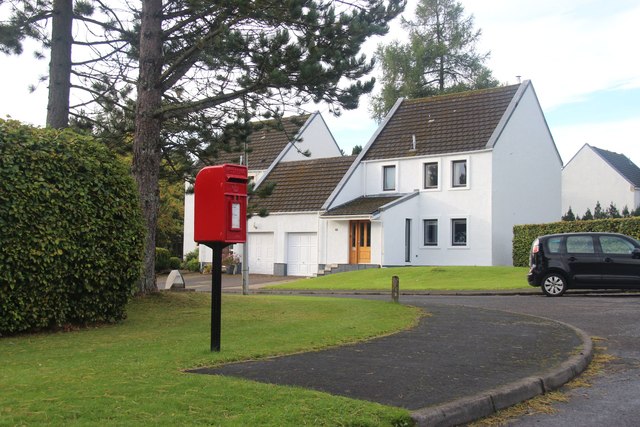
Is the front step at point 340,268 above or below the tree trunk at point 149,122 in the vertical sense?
below

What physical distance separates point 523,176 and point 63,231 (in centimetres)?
3095

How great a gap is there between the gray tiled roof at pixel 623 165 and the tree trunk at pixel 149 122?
48259 mm

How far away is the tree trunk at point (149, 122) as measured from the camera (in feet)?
46.6

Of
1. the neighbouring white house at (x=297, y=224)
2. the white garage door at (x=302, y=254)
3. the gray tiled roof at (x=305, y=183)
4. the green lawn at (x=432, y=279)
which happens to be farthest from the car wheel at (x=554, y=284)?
the white garage door at (x=302, y=254)

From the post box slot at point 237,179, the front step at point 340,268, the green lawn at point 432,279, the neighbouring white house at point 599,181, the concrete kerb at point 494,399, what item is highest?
the neighbouring white house at point 599,181

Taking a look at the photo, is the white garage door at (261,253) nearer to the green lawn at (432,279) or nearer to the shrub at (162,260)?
the shrub at (162,260)

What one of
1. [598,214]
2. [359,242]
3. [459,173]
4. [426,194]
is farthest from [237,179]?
[598,214]

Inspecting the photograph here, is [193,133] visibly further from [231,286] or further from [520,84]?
[520,84]

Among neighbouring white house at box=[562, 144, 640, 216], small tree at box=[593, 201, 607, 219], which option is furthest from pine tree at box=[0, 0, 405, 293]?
neighbouring white house at box=[562, 144, 640, 216]

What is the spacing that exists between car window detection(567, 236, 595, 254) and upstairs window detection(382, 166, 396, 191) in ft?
65.1

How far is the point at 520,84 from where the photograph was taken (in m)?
36.7

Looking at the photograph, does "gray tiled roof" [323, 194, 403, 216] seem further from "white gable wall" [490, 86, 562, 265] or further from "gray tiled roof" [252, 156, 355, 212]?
"white gable wall" [490, 86, 562, 265]

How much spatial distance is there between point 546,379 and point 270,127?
9.97m

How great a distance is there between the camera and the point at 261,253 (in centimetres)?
4059
